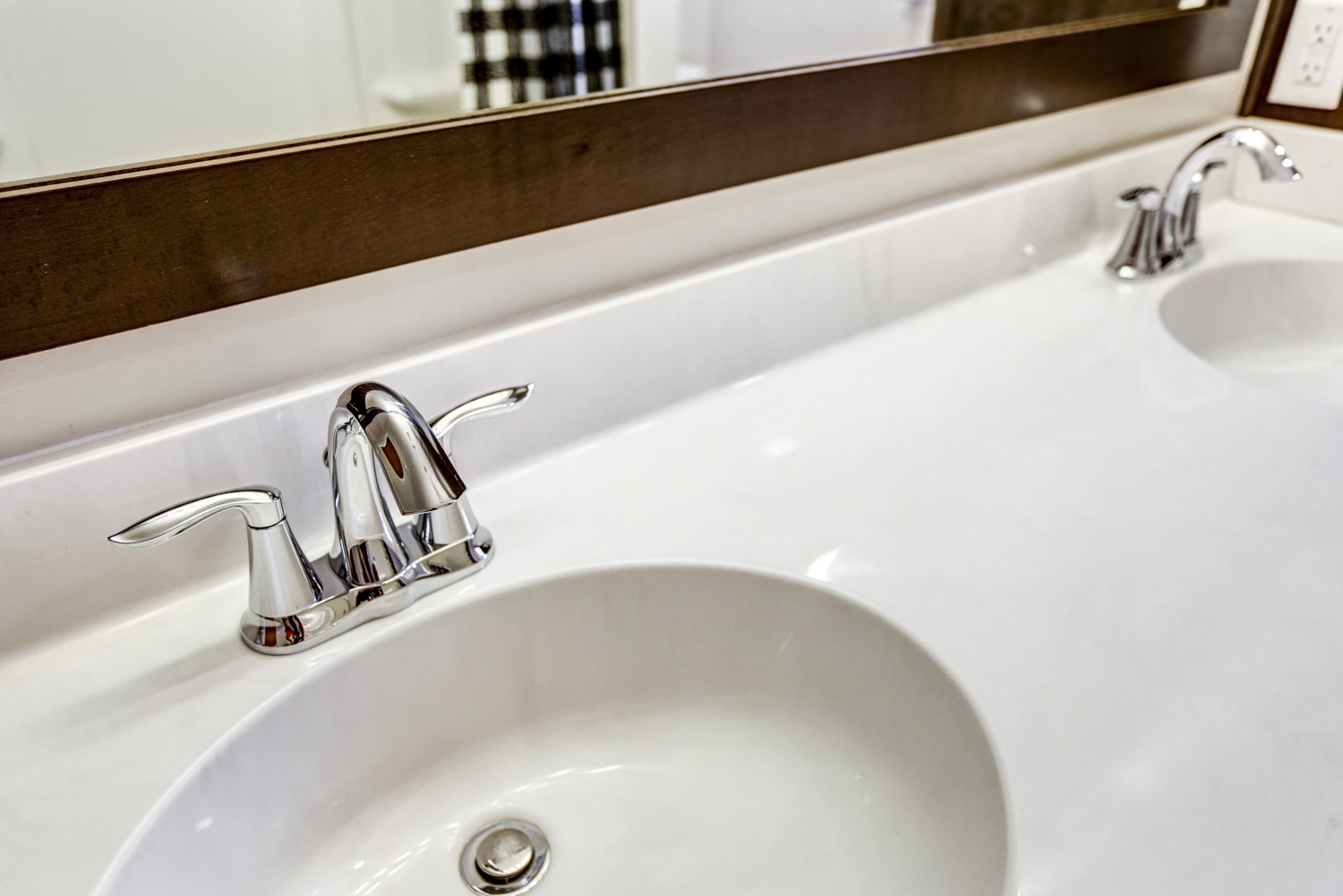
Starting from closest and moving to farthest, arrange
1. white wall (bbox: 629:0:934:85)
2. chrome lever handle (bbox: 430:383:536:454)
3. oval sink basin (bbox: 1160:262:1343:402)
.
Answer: chrome lever handle (bbox: 430:383:536:454) < white wall (bbox: 629:0:934:85) < oval sink basin (bbox: 1160:262:1343:402)

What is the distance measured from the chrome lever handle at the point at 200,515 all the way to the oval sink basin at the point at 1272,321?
3.16ft

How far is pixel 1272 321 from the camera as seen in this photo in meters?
1.10

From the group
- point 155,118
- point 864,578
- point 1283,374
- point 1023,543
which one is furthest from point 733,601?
point 1283,374

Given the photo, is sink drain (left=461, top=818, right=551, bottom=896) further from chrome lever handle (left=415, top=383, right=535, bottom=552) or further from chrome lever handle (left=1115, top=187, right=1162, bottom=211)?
chrome lever handle (left=1115, top=187, right=1162, bottom=211)

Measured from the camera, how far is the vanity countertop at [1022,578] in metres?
0.45

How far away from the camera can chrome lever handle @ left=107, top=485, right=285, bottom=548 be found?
453 mm

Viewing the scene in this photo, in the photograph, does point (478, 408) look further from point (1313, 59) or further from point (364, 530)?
point (1313, 59)

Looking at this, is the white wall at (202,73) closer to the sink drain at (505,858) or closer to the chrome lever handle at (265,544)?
the chrome lever handle at (265,544)

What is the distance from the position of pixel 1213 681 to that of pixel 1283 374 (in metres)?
0.70

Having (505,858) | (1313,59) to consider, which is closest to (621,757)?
(505,858)

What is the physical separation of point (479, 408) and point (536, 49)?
0.89ft

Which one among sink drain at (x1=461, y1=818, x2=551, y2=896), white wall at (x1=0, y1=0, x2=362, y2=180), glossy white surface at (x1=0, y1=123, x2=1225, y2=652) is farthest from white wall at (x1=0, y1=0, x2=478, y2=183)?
sink drain at (x1=461, y1=818, x2=551, y2=896)

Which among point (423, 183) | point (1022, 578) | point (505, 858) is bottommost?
point (505, 858)

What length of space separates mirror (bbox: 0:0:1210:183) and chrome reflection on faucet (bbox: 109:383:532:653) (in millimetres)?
188
